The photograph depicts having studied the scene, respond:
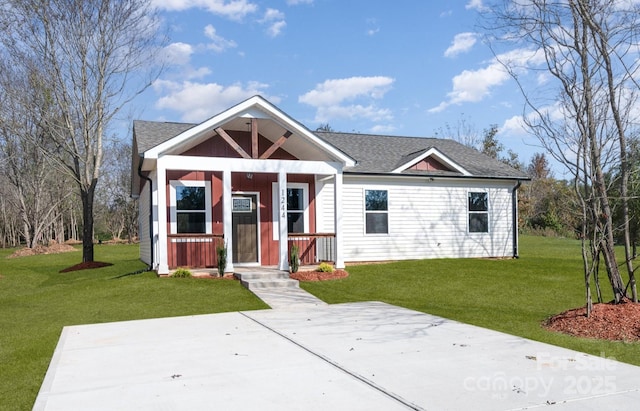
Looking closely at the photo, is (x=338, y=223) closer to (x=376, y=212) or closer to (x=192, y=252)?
(x=376, y=212)

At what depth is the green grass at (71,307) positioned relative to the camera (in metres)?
5.43

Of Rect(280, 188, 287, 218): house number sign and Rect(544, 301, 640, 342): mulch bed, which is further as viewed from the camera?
Rect(280, 188, 287, 218): house number sign

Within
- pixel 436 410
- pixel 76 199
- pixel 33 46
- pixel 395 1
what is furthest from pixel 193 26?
Answer: pixel 76 199

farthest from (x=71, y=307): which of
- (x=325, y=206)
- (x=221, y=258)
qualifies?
(x=325, y=206)

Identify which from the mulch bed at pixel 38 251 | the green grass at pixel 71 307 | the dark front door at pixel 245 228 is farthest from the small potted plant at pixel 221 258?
the mulch bed at pixel 38 251

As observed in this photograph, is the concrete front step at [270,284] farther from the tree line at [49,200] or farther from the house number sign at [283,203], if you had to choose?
the tree line at [49,200]

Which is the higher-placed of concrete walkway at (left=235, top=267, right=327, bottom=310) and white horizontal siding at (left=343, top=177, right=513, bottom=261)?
white horizontal siding at (left=343, top=177, right=513, bottom=261)

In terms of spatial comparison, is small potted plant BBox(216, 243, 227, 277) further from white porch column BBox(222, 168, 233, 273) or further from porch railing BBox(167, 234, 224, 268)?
porch railing BBox(167, 234, 224, 268)

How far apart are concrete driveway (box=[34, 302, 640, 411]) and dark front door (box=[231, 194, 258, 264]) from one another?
6873 mm

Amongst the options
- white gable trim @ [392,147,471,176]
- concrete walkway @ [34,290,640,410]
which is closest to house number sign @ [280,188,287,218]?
white gable trim @ [392,147,471,176]

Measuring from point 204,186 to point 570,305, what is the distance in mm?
9510

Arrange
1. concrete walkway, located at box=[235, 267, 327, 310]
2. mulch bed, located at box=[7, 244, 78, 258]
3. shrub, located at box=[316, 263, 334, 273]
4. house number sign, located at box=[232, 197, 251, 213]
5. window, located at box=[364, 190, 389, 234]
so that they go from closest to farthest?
concrete walkway, located at box=[235, 267, 327, 310], shrub, located at box=[316, 263, 334, 273], house number sign, located at box=[232, 197, 251, 213], window, located at box=[364, 190, 389, 234], mulch bed, located at box=[7, 244, 78, 258]

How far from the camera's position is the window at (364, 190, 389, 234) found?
1612cm

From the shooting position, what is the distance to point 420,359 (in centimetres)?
548
